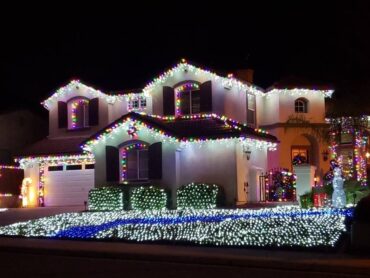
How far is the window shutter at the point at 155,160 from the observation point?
84.4 ft

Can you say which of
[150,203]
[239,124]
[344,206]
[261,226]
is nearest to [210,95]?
[239,124]

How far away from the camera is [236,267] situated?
12148mm

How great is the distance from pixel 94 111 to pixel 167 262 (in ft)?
60.1

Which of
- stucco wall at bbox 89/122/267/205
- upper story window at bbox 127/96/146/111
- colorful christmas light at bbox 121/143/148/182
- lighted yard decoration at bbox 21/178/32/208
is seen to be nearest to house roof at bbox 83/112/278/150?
stucco wall at bbox 89/122/267/205

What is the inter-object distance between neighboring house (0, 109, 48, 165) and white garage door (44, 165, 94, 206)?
4308 millimetres

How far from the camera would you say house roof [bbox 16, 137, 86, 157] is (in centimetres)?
2948

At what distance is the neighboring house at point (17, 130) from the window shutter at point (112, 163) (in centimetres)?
930

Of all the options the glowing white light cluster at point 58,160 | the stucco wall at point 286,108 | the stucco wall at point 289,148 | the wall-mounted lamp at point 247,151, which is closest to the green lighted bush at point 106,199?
the glowing white light cluster at point 58,160

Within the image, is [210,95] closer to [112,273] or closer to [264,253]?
[264,253]

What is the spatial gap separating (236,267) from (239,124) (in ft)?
51.7

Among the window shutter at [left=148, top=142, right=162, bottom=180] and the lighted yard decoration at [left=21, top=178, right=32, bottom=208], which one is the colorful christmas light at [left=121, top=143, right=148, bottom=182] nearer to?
the window shutter at [left=148, top=142, right=162, bottom=180]

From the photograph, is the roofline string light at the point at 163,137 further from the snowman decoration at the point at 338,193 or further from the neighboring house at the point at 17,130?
the neighboring house at the point at 17,130

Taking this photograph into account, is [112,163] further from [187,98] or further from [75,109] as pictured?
[75,109]

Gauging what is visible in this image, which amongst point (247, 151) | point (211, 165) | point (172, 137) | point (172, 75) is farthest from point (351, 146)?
point (172, 137)
